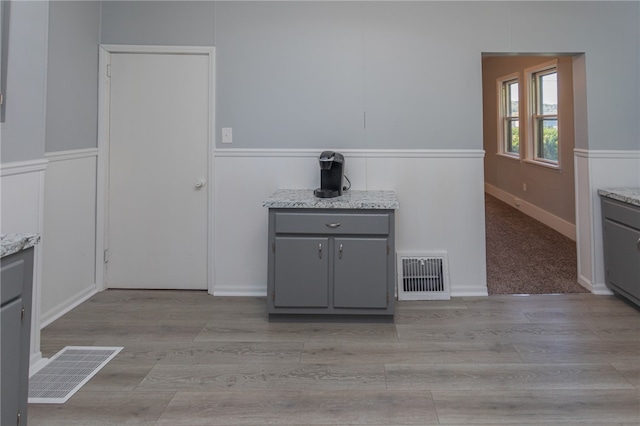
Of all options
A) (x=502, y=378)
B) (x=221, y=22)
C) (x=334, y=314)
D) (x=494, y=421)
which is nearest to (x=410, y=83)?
(x=221, y=22)

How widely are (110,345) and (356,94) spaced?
7.90 feet

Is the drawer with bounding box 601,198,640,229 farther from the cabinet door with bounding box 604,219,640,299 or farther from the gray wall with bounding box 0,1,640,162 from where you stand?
the gray wall with bounding box 0,1,640,162

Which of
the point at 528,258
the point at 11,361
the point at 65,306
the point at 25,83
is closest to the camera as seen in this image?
the point at 11,361

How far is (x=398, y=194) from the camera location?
349 cm

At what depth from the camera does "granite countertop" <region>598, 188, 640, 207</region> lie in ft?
9.84

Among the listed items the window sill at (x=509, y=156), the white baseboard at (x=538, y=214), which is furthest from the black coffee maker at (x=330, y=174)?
the window sill at (x=509, y=156)

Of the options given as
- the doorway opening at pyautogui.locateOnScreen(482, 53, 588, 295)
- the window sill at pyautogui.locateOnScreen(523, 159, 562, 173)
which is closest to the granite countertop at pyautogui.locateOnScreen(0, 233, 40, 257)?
the doorway opening at pyautogui.locateOnScreen(482, 53, 588, 295)

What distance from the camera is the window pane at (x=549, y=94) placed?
586cm

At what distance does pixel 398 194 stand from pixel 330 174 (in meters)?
0.65

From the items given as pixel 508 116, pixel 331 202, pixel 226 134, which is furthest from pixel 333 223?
pixel 508 116

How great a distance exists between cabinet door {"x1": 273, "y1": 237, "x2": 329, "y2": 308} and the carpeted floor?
153 cm

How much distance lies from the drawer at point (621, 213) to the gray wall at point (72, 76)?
3.88 meters

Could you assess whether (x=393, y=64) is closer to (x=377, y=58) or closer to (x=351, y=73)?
(x=377, y=58)

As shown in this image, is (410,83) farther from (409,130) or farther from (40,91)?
(40,91)
